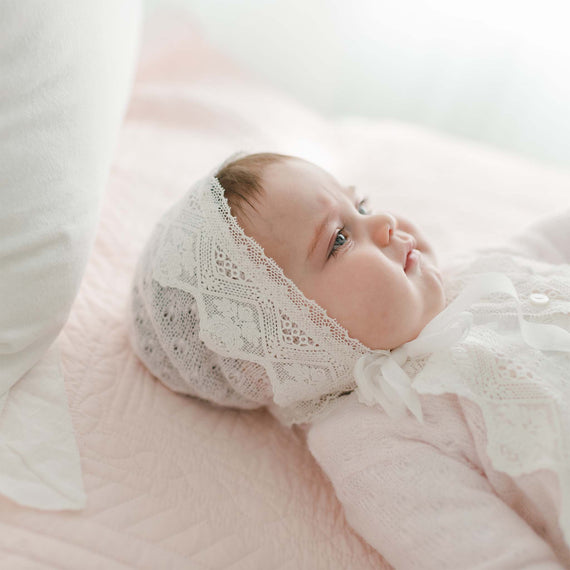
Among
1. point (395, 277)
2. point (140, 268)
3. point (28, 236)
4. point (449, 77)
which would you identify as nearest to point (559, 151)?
point (449, 77)

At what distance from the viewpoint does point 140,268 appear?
109cm

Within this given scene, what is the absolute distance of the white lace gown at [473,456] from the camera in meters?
0.82

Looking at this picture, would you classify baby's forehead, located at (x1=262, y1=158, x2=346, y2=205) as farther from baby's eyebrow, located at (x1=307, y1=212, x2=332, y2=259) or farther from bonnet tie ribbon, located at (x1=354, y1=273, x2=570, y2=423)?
bonnet tie ribbon, located at (x1=354, y1=273, x2=570, y2=423)

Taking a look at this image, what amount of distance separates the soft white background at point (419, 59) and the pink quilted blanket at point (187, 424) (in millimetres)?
679

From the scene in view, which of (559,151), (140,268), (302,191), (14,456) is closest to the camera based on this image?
(14,456)

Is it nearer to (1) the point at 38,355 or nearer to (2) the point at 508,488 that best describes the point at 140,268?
(1) the point at 38,355

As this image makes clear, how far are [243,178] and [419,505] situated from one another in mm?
568

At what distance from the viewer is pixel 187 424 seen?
1042 millimetres

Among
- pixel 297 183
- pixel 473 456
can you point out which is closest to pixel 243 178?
pixel 297 183

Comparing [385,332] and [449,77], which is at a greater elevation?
[449,77]

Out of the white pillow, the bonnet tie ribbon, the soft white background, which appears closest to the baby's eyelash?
the bonnet tie ribbon

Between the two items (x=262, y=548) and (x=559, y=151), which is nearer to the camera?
(x=262, y=548)

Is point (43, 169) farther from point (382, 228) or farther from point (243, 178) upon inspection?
point (382, 228)

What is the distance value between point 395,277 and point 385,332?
9 centimetres
